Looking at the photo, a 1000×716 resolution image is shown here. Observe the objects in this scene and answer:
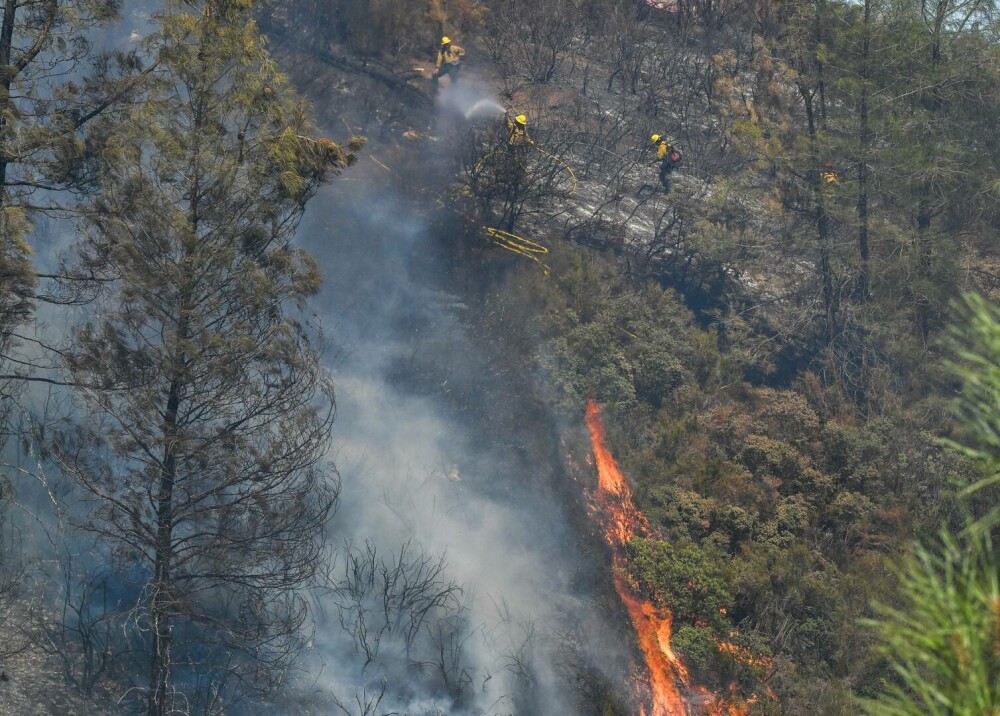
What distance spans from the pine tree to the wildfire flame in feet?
21.0

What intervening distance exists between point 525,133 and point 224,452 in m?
14.0

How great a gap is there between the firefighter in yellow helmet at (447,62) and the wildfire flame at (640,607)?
1130cm

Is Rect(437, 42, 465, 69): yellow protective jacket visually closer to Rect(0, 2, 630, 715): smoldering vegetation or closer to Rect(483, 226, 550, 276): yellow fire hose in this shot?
Rect(483, 226, 550, 276): yellow fire hose

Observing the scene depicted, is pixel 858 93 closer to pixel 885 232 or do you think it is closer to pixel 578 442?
pixel 885 232

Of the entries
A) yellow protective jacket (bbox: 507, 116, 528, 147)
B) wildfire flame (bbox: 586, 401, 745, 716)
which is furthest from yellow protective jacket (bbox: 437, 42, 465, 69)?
wildfire flame (bbox: 586, 401, 745, 716)

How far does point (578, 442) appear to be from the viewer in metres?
18.3

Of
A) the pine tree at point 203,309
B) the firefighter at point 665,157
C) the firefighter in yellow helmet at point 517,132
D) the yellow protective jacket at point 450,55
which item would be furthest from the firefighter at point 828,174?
the pine tree at point 203,309

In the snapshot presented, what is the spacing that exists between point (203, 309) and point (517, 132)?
42.7 feet

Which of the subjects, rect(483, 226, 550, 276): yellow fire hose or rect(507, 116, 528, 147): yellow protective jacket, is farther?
rect(507, 116, 528, 147): yellow protective jacket

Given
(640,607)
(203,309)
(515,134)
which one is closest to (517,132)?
(515,134)

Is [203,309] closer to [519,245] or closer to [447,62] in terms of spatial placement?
[519,245]

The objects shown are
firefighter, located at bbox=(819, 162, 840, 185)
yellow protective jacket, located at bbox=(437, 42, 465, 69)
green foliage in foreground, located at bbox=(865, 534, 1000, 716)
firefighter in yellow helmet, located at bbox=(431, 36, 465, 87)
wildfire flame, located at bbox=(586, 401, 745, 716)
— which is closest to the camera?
green foliage in foreground, located at bbox=(865, 534, 1000, 716)

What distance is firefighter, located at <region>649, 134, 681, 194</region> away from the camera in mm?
23752

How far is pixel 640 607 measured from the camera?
16.0 m
